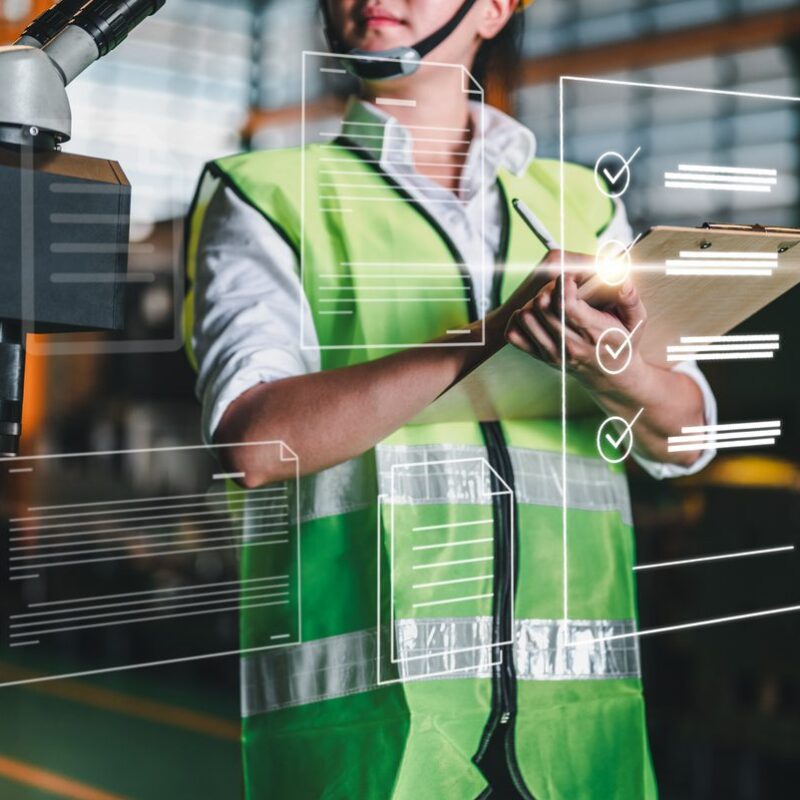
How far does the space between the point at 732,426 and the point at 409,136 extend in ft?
2.47

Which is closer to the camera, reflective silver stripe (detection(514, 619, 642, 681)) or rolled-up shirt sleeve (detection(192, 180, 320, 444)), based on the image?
rolled-up shirt sleeve (detection(192, 180, 320, 444))

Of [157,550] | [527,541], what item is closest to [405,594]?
[527,541]

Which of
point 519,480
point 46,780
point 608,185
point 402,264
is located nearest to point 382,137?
point 402,264

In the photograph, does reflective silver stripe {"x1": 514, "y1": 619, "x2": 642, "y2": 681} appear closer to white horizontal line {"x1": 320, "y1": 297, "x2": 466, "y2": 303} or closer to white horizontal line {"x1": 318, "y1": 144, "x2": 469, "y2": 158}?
white horizontal line {"x1": 320, "y1": 297, "x2": 466, "y2": 303}

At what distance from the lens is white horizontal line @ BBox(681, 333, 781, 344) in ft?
6.01

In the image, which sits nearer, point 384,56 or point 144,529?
point 144,529

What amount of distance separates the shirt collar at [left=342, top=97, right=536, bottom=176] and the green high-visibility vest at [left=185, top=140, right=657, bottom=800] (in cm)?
2

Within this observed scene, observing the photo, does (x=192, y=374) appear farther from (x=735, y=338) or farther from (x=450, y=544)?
(x=735, y=338)

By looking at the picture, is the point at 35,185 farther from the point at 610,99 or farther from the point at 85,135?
the point at 610,99

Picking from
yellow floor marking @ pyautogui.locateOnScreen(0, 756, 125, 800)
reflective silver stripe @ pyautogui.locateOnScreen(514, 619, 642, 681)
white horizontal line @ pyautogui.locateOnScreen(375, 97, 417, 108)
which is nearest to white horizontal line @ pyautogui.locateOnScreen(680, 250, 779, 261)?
white horizontal line @ pyautogui.locateOnScreen(375, 97, 417, 108)

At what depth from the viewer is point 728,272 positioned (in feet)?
5.81

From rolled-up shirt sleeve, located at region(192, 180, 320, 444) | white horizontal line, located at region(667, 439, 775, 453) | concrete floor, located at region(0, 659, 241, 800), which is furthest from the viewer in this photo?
white horizontal line, located at region(667, 439, 775, 453)

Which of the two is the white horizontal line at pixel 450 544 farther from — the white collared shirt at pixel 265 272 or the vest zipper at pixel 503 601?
the white collared shirt at pixel 265 272

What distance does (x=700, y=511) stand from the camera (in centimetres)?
192
